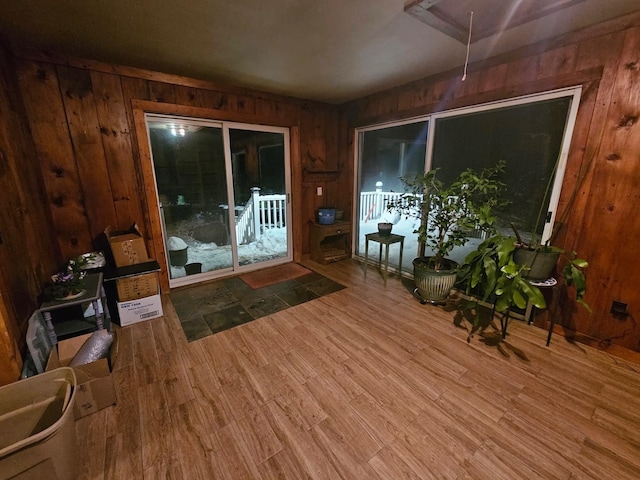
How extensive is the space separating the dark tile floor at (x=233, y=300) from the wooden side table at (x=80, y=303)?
0.65m

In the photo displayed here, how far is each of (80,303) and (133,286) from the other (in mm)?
568

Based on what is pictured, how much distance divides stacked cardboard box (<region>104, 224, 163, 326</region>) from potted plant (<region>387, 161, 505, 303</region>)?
8.44 ft

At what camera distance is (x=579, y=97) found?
6.39 feet

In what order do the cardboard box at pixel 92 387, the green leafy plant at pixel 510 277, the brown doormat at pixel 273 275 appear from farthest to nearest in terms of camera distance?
the brown doormat at pixel 273 275 → the green leafy plant at pixel 510 277 → the cardboard box at pixel 92 387

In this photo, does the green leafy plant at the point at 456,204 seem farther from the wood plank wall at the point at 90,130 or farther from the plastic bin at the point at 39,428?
the plastic bin at the point at 39,428

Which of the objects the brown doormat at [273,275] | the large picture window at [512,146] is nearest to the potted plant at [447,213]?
the large picture window at [512,146]

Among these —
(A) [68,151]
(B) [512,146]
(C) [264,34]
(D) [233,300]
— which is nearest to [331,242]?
(D) [233,300]

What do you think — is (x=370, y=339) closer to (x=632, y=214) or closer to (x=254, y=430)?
(x=254, y=430)

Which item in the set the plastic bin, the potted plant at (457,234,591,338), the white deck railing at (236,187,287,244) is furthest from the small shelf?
the plastic bin

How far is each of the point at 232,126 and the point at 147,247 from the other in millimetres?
1719

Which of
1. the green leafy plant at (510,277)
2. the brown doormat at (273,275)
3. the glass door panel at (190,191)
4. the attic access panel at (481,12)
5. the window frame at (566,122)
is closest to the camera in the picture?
the attic access panel at (481,12)

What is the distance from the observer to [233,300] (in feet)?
9.30

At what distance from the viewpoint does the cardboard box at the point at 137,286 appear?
2328 mm

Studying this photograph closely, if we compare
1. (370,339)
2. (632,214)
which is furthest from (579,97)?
(370,339)
